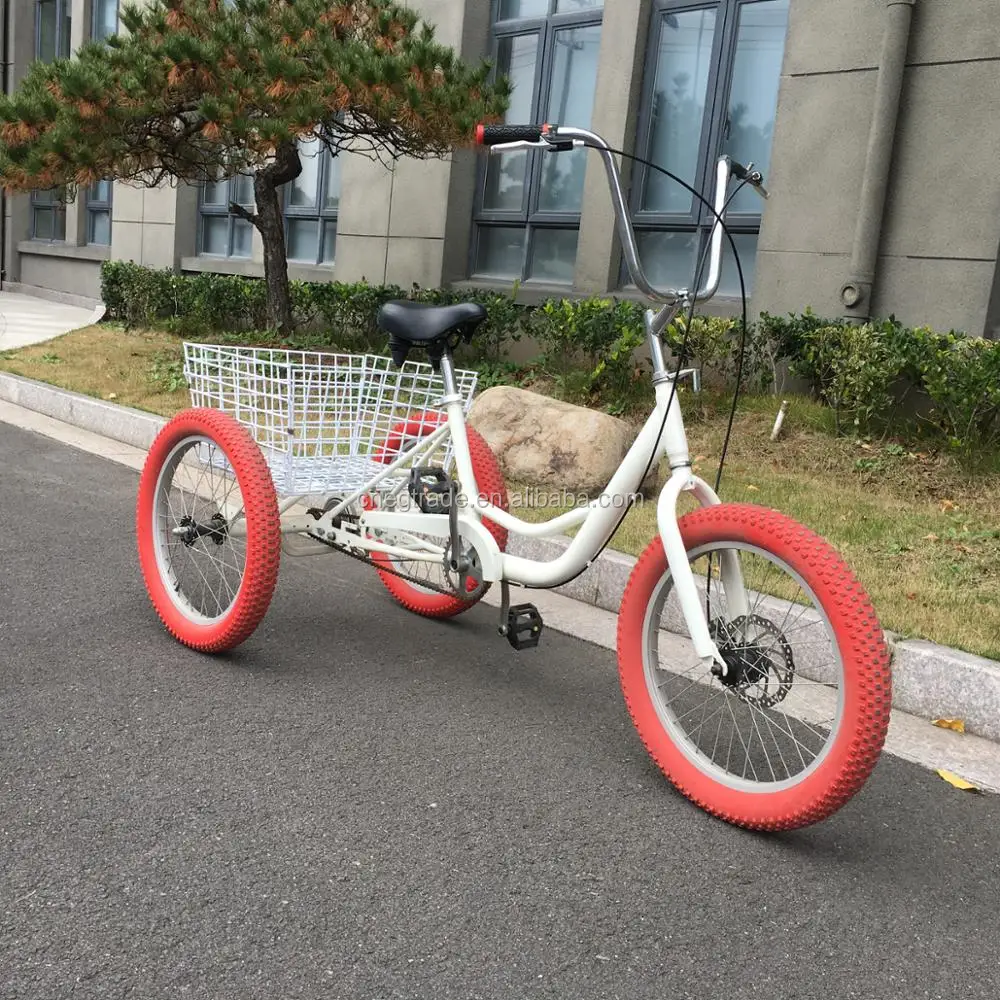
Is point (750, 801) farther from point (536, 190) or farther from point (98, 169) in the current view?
point (536, 190)

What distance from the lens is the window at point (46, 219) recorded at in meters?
19.6

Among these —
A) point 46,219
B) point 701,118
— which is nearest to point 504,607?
point 701,118

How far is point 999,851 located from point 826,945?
762 millimetres

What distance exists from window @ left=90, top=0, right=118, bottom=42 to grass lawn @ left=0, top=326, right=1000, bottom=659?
35.6ft

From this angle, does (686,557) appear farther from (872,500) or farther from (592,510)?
(872,500)

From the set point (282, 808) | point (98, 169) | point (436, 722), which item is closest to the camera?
point (282, 808)

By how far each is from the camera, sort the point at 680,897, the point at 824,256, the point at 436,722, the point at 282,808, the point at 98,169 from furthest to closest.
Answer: the point at 98,169 < the point at 824,256 < the point at 436,722 < the point at 282,808 < the point at 680,897

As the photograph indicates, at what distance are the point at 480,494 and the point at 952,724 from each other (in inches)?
67.4

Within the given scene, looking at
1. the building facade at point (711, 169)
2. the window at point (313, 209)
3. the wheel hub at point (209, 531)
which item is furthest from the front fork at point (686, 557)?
the window at point (313, 209)

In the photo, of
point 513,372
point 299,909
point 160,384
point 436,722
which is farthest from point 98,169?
point 299,909

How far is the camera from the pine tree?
8.32 metres

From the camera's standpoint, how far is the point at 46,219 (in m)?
19.9

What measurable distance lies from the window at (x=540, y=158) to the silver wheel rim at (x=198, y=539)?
7.11 metres

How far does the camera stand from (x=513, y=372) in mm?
9188
